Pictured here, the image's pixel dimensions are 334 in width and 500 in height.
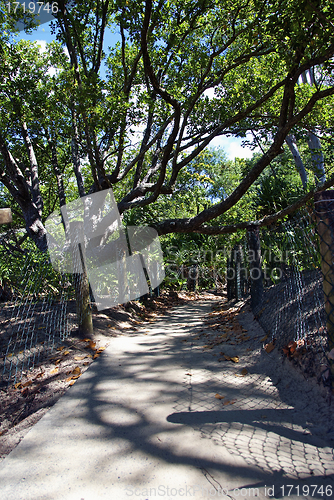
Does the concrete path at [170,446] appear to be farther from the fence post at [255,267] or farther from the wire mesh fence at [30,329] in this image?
the fence post at [255,267]

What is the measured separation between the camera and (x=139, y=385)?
2.83 metres

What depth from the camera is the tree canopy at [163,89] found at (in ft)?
19.4

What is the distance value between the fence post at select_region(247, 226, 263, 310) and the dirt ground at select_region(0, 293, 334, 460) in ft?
1.04

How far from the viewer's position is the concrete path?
1531mm

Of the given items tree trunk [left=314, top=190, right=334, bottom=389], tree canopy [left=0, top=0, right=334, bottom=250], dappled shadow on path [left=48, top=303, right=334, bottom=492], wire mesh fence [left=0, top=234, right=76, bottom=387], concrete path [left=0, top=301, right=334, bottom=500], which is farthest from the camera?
tree canopy [left=0, top=0, right=334, bottom=250]

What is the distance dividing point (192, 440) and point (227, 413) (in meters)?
0.43

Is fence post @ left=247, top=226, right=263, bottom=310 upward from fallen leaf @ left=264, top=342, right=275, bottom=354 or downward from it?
upward

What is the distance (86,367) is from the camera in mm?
3453

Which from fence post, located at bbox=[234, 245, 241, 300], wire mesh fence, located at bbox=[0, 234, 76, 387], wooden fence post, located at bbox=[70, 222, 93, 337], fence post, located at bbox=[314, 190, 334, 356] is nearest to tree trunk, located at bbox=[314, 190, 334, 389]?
fence post, located at bbox=[314, 190, 334, 356]

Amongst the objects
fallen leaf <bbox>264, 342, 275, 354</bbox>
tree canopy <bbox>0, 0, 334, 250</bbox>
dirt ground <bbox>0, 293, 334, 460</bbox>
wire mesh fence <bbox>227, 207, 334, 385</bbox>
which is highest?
tree canopy <bbox>0, 0, 334, 250</bbox>

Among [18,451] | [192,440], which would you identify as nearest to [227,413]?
[192,440]

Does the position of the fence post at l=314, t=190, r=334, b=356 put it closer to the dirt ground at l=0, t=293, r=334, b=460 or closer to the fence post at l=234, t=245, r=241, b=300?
the dirt ground at l=0, t=293, r=334, b=460

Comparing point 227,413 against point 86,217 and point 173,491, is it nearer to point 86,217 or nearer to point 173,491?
point 173,491

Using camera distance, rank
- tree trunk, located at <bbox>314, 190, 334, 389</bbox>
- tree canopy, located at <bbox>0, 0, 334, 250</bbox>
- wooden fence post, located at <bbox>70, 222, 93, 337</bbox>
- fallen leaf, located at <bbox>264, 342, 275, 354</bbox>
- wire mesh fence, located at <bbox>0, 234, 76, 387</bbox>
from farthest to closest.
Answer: tree canopy, located at <bbox>0, 0, 334, 250</bbox>, wooden fence post, located at <bbox>70, 222, 93, 337</bbox>, wire mesh fence, located at <bbox>0, 234, 76, 387</bbox>, fallen leaf, located at <bbox>264, 342, 275, 354</bbox>, tree trunk, located at <bbox>314, 190, 334, 389</bbox>
